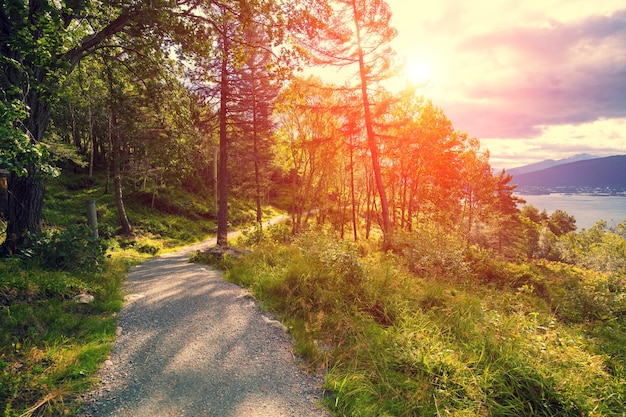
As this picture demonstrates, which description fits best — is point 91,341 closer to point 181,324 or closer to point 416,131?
point 181,324

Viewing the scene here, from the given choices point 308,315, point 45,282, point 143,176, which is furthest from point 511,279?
point 143,176

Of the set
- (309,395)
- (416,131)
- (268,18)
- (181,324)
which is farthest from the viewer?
(416,131)

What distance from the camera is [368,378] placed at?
358cm

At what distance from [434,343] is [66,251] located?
25.4 feet

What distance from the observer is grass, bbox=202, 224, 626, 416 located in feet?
10.4

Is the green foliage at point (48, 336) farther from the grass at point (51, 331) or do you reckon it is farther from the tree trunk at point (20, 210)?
the tree trunk at point (20, 210)

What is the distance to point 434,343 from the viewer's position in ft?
13.4

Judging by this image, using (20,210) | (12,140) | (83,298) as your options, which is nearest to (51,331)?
(83,298)

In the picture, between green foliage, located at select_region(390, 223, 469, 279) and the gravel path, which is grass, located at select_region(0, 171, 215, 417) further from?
green foliage, located at select_region(390, 223, 469, 279)

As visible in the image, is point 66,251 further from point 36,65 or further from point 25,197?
point 36,65

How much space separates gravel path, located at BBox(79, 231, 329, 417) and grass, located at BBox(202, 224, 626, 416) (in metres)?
0.45

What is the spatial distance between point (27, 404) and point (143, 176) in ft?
70.4

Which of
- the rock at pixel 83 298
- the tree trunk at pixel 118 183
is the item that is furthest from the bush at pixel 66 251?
the tree trunk at pixel 118 183

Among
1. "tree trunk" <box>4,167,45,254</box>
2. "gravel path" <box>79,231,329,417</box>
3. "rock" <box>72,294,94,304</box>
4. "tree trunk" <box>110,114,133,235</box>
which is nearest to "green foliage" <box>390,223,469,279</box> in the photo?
"gravel path" <box>79,231,329,417</box>
